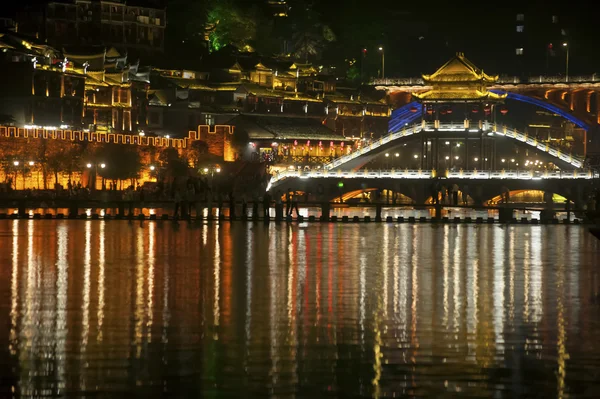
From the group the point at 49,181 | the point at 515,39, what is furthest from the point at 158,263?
the point at 515,39

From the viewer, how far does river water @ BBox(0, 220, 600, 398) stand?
14.5 metres

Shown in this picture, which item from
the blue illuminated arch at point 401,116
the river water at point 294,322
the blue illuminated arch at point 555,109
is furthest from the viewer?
the blue illuminated arch at point 401,116

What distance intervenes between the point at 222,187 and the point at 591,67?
68199 millimetres

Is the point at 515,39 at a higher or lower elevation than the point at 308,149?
higher

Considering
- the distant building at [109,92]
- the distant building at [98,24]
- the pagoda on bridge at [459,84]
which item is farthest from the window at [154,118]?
the pagoda on bridge at [459,84]

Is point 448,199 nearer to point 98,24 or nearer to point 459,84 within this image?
point 459,84

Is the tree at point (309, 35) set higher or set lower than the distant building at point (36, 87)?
higher

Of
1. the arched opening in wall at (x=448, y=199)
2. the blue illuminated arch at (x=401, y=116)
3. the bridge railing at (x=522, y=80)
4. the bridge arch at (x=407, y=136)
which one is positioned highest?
the bridge railing at (x=522, y=80)

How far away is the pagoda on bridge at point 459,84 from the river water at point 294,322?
71108 mm

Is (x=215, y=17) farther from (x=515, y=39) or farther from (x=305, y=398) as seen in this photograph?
(x=305, y=398)

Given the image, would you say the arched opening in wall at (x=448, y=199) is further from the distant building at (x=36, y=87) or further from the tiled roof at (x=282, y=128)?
the distant building at (x=36, y=87)

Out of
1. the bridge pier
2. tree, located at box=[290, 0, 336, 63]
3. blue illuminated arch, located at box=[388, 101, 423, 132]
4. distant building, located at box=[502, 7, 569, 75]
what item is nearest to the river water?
the bridge pier

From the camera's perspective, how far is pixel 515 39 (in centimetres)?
15975

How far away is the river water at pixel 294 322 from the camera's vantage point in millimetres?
14523
